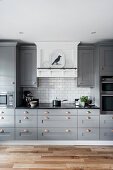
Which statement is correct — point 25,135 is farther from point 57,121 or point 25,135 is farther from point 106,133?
point 106,133

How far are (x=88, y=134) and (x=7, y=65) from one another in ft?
7.77

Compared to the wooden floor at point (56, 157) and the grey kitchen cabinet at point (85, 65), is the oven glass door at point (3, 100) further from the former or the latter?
the grey kitchen cabinet at point (85, 65)

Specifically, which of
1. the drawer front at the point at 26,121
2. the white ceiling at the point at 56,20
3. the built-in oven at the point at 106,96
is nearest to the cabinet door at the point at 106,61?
the built-in oven at the point at 106,96

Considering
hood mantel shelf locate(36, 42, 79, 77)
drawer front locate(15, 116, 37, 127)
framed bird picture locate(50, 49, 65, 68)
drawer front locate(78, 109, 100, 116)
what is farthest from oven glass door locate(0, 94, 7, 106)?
drawer front locate(78, 109, 100, 116)

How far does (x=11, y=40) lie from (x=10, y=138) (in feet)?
7.23

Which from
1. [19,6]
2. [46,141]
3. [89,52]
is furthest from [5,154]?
[89,52]

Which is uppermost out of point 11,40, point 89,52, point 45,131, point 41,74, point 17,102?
point 11,40

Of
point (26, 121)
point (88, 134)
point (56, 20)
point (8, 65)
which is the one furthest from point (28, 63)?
point (88, 134)

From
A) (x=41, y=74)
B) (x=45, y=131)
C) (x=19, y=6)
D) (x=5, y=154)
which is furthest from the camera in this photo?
(x=41, y=74)

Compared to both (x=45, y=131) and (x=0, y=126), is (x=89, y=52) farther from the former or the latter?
(x=0, y=126)

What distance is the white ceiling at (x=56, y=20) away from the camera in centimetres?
193

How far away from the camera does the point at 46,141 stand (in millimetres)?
3420

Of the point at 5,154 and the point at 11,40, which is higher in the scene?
the point at 11,40

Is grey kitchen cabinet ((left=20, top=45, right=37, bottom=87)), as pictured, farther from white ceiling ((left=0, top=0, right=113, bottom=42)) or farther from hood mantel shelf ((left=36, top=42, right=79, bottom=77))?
white ceiling ((left=0, top=0, right=113, bottom=42))
